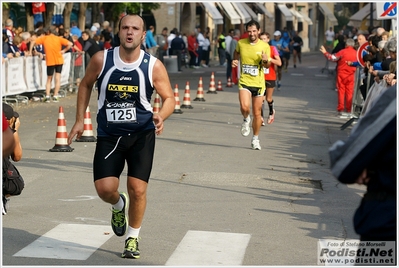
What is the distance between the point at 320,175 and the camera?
1192 cm

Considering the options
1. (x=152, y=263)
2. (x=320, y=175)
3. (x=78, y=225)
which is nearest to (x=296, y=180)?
(x=320, y=175)

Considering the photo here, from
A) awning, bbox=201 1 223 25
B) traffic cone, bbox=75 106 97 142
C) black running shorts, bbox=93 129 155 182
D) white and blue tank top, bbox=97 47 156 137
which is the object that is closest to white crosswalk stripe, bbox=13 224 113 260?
black running shorts, bbox=93 129 155 182

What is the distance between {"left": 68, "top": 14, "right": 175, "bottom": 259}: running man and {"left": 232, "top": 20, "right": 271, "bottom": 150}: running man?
7.40 metres

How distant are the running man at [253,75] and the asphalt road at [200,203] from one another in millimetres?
539

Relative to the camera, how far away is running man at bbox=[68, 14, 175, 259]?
699cm

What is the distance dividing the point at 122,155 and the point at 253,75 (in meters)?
7.66

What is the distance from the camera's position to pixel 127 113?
23.0 feet

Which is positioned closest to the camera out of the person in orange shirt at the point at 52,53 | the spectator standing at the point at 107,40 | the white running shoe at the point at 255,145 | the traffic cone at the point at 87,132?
the white running shoe at the point at 255,145

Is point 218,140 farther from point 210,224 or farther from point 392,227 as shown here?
point 392,227

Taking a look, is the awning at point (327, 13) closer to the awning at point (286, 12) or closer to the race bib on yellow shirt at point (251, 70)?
the awning at point (286, 12)

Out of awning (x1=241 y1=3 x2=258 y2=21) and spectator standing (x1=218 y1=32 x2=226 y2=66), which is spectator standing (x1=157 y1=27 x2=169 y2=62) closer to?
spectator standing (x1=218 y1=32 x2=226 y2=66)

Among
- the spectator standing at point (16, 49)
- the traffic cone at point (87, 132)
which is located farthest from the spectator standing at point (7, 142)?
the spectator standing at point (16, 49)

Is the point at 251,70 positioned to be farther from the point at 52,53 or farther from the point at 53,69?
the point at 53,69

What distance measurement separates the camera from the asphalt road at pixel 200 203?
7.28 metres
